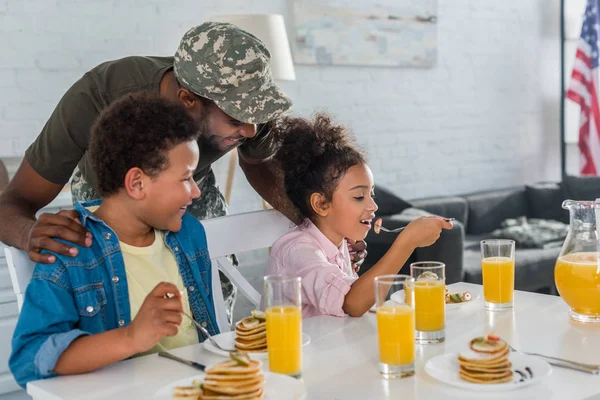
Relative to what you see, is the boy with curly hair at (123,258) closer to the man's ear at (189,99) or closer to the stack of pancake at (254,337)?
the stack of pancake at (254,337)

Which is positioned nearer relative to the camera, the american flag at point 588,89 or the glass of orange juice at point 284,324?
the glass of orange juice at point 284,324

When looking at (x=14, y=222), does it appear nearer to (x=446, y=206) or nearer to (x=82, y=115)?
(x=82, y=115)

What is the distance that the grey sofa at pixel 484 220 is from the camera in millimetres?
4066

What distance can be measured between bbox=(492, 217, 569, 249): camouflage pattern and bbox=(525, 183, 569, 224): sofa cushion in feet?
0.93

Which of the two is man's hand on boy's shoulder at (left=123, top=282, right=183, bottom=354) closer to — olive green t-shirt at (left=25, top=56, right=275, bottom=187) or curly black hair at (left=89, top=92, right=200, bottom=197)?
curly black hair at (left=89, top=92, right=200, bottom=197)

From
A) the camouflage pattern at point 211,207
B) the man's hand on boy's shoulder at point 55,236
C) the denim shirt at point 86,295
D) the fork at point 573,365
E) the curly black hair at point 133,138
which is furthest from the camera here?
the camouflage pattern at point 211,207

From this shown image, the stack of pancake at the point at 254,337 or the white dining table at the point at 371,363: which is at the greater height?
the stack of pancake at the point at 254,337

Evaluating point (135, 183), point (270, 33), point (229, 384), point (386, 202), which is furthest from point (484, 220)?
point (229, 384)

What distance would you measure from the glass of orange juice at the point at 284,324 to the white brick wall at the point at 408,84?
255 cm

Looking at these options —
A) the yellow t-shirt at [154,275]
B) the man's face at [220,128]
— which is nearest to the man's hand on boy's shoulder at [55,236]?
the yellow t-shirt at [154,275]

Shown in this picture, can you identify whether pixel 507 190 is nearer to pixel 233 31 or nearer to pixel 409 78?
pixel 409 78

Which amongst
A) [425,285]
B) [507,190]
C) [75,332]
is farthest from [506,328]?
[507,190]

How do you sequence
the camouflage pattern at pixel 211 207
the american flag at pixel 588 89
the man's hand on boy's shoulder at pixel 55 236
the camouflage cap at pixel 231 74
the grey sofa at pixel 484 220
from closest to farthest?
the man's hand on boy's shoulder at pixel 55 236 → the camouflage cap at pixel 231 74 → the camouflage pattern at pixel 211 207 → the grey sofa at pixel 484 220 → the american flag at pixel 588 89

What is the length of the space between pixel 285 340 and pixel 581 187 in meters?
4.51
